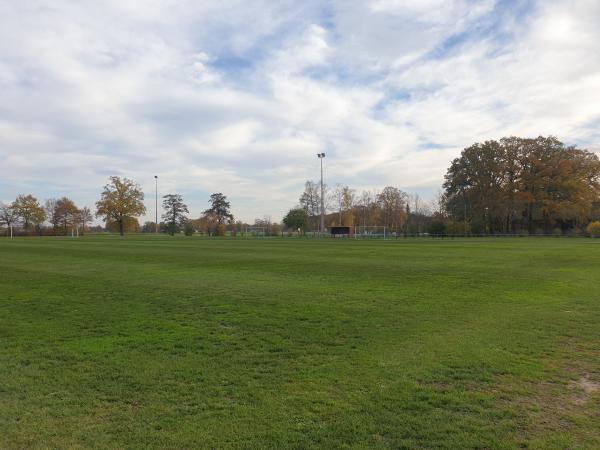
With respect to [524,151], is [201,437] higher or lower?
lower

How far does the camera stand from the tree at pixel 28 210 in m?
98.2

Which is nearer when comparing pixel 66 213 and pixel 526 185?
pixel 526 185

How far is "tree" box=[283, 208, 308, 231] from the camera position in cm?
8575

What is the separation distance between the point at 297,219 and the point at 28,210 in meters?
62.6

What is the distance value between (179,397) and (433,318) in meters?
5.67

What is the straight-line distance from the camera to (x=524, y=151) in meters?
75.5

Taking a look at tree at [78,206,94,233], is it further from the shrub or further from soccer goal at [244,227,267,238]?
the shrub

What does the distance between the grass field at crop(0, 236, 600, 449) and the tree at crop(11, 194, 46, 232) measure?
102 meters

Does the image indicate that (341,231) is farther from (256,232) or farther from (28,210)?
(28,210)

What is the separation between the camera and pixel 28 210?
324 feet

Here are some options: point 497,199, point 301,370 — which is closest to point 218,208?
point 497,199

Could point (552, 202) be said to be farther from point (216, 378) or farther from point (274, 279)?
point (216, 378)

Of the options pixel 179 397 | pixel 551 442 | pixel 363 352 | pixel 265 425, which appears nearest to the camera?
pixel 551 442

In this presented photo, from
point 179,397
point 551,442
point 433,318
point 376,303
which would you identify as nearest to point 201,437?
point 179,397
